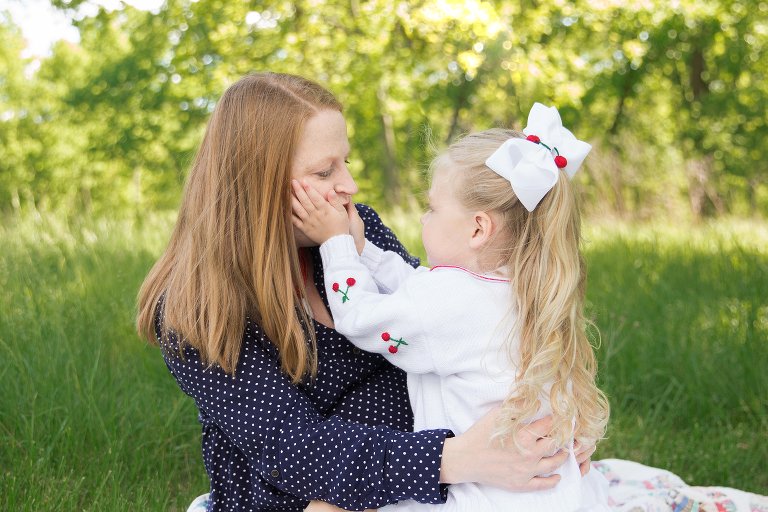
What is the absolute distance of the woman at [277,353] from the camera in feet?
4.83

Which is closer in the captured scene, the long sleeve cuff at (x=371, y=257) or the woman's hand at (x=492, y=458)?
the woman's hand at (x=492, y=458)

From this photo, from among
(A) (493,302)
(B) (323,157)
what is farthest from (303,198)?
(A) (493,302)

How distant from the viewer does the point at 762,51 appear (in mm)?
14461

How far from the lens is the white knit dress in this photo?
1513mm

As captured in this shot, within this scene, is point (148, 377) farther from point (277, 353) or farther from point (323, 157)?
point (323, 157)

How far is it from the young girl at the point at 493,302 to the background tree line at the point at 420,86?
3.87 m

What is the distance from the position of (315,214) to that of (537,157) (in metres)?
0.61

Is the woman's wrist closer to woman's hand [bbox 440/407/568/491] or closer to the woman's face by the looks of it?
woman's hand [bbox 440/407/568/491]

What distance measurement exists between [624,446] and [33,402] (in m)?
2.72

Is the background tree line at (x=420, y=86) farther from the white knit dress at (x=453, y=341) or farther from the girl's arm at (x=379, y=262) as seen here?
the white knit dress at (x=453, y=341)

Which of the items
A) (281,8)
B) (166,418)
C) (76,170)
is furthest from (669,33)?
(76,170)

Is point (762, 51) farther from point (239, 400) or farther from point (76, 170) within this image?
point (76, 170)

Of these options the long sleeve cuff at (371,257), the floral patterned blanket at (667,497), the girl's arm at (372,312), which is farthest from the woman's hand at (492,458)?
the floral patterned blanket at (667,497)

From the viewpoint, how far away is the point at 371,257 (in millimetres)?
1973
